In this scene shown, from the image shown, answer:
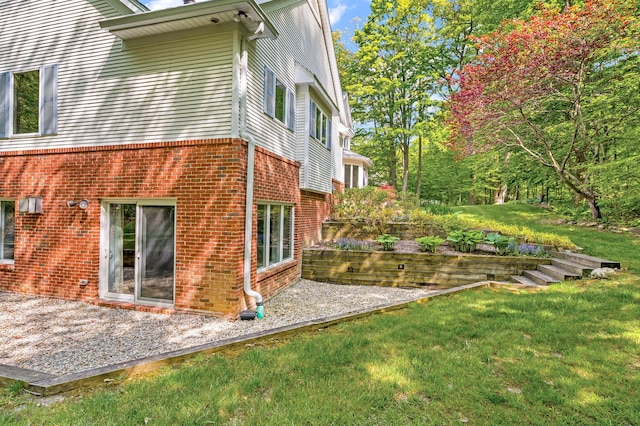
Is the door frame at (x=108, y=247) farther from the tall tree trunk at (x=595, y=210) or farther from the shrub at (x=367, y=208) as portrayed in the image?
the tall tree trunk at (x=595, y=210)

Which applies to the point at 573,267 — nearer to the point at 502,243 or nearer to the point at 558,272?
the point at 558,272

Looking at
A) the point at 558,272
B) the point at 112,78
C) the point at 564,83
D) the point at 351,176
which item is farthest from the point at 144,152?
the point at 351,176

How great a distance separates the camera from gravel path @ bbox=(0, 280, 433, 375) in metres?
4.23

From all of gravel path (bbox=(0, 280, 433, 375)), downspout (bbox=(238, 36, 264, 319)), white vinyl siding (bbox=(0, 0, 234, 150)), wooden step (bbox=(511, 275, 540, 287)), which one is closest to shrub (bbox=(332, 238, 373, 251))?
gravel path (bbox=(0, 280, 433, 375))

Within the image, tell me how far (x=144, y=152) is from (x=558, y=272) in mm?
9259

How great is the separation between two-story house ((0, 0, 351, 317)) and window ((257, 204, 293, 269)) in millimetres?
65

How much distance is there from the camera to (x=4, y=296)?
682cm

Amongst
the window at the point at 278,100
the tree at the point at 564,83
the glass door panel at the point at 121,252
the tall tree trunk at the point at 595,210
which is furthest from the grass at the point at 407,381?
the tall tree trunk at the point at 595,210

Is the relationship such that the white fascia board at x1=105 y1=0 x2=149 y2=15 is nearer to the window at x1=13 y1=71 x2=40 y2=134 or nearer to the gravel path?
the window at x1=13 y1=71 x2=40 y2=134

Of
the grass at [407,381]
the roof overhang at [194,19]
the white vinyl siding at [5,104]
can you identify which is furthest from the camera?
the white vinyl siding at [5,104]

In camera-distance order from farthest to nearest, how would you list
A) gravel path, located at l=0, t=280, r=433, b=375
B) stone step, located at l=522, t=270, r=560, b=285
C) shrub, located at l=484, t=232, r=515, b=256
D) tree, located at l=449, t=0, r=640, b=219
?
tree, located at l=449, t=0, r=640, b=219, shrub, located at l=484, t=232, r=515, b=256, stone step, located at l=522, t=270, r=560, b=285, gravel path, located at l=0, t=280, r=433, b=375

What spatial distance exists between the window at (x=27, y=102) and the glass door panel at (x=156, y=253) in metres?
3.19

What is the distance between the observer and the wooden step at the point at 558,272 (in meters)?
6.53

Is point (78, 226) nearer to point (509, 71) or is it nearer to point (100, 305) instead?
point (100, 305)
